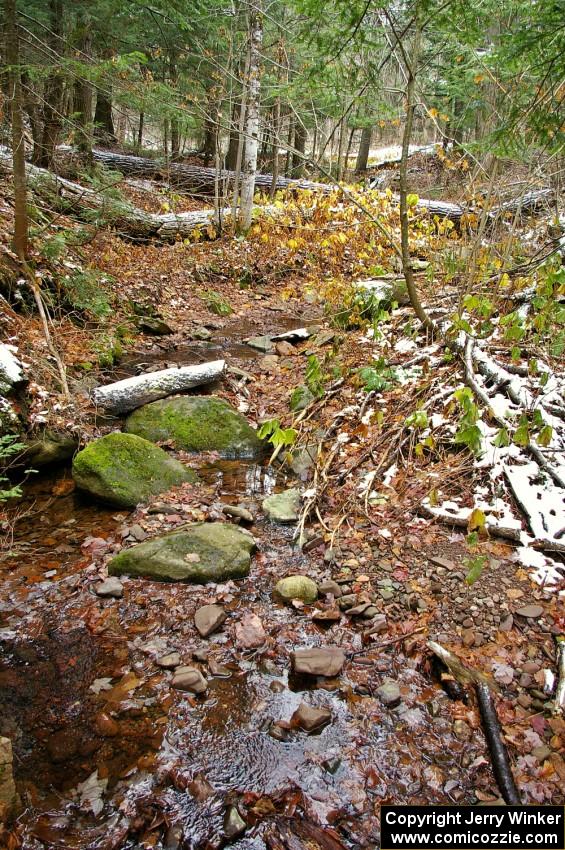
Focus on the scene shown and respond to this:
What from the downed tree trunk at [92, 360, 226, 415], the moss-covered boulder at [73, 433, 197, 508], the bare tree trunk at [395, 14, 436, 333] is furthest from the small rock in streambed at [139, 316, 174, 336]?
the bare tree trunk at [395, 14, 436, 333]

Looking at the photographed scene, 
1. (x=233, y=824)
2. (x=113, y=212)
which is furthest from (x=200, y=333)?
(x=233, y=824)

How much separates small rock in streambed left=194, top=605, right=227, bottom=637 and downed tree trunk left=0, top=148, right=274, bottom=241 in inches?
273

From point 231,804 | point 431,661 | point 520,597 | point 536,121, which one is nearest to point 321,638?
point 431,661

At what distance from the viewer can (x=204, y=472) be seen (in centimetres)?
590

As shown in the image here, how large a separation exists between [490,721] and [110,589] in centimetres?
288

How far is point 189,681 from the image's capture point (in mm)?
3176

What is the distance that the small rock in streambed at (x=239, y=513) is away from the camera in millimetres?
4914

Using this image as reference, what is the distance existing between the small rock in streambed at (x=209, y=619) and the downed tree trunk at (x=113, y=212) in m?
6.93

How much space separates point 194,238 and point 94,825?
1266 centimetres

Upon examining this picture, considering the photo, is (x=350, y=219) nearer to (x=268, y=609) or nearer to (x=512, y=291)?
(x=512, y=291)

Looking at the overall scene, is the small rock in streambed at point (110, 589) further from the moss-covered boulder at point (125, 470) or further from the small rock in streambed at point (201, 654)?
the moss-covered boulder at point (125, 470)

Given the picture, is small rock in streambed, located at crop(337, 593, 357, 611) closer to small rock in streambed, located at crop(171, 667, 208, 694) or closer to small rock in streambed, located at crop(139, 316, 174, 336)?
small rock in streambed, located at crop(171, 667, 208, 694)

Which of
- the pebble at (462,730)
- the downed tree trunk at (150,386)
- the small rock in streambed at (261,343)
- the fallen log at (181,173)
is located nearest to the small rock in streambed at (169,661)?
the pebble at (462,730)

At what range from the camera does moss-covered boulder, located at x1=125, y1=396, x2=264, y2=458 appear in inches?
249
